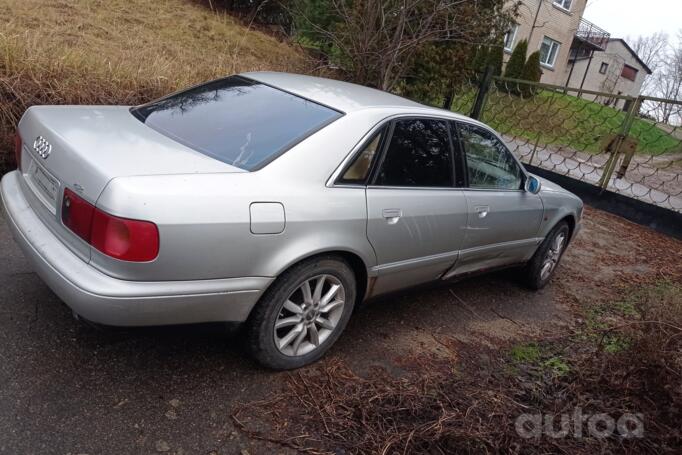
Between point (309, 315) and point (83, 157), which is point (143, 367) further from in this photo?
point (83, 157)

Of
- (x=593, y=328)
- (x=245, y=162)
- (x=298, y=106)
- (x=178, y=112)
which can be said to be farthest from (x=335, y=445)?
(x=593, y=328)

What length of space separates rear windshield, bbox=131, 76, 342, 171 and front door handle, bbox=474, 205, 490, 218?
1291 millimetres

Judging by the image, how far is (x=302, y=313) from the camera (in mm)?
2729

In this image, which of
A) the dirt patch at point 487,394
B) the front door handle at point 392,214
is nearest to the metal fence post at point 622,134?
the dirt patch at point 487,394

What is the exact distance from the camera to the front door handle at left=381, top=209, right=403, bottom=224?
9.57ft

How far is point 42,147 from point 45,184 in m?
0.20

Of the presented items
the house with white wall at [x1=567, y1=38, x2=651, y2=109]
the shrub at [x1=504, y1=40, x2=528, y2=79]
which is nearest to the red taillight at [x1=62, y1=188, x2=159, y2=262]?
the shrub at [x1=504, y1=40, x2=528, y2=79]

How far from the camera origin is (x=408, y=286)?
337cm

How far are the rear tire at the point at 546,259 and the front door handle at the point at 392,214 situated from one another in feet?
7.04

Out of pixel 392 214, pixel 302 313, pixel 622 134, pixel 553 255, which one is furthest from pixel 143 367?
pixel 622 134

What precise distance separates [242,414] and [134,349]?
75 cm

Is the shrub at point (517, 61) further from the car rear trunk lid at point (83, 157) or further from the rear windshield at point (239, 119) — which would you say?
the car rear trunk lid at point (83, 157)

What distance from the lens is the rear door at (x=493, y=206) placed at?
3615 millimetres

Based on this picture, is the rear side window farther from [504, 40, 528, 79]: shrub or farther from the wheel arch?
[504, 40, 528, 79]: shrub
